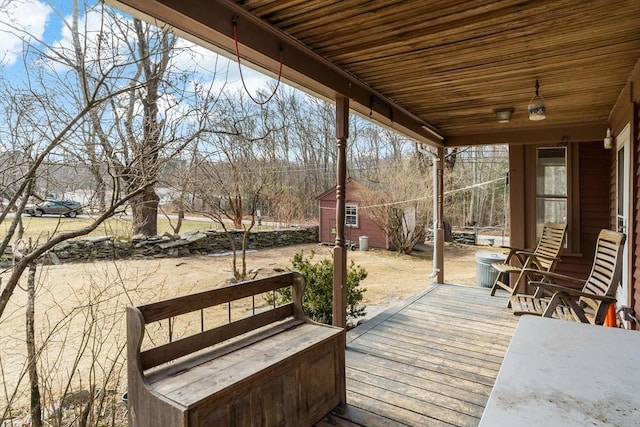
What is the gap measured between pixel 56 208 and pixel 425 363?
3.00 meters

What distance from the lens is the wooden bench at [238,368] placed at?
60.4 inches

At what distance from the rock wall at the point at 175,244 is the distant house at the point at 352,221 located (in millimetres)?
599

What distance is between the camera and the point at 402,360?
2.95 meters

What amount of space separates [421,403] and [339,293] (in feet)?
3.46

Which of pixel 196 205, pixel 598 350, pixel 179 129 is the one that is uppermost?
pixel 179 129

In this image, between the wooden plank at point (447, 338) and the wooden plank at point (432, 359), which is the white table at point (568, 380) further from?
the wooden plank at point (447, 338)

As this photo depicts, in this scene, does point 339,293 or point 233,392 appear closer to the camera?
point 233,392

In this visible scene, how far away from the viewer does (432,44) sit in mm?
2383

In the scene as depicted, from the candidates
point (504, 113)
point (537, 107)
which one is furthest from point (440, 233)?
point (537, 107)

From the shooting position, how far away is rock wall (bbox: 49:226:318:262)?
7.24 meters

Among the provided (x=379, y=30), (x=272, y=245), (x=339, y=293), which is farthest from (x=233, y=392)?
(x=272, y=245)

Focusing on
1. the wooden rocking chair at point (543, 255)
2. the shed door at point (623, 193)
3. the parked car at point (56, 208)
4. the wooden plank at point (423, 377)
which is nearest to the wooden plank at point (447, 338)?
the wooden plank at point (423, 377)

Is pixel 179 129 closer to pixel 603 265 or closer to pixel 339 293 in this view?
pixel 339 293

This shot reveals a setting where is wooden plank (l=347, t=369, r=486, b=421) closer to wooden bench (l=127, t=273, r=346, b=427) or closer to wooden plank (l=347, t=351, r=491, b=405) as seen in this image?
wooden plank (l=347, t=351, r=491, b=405)
